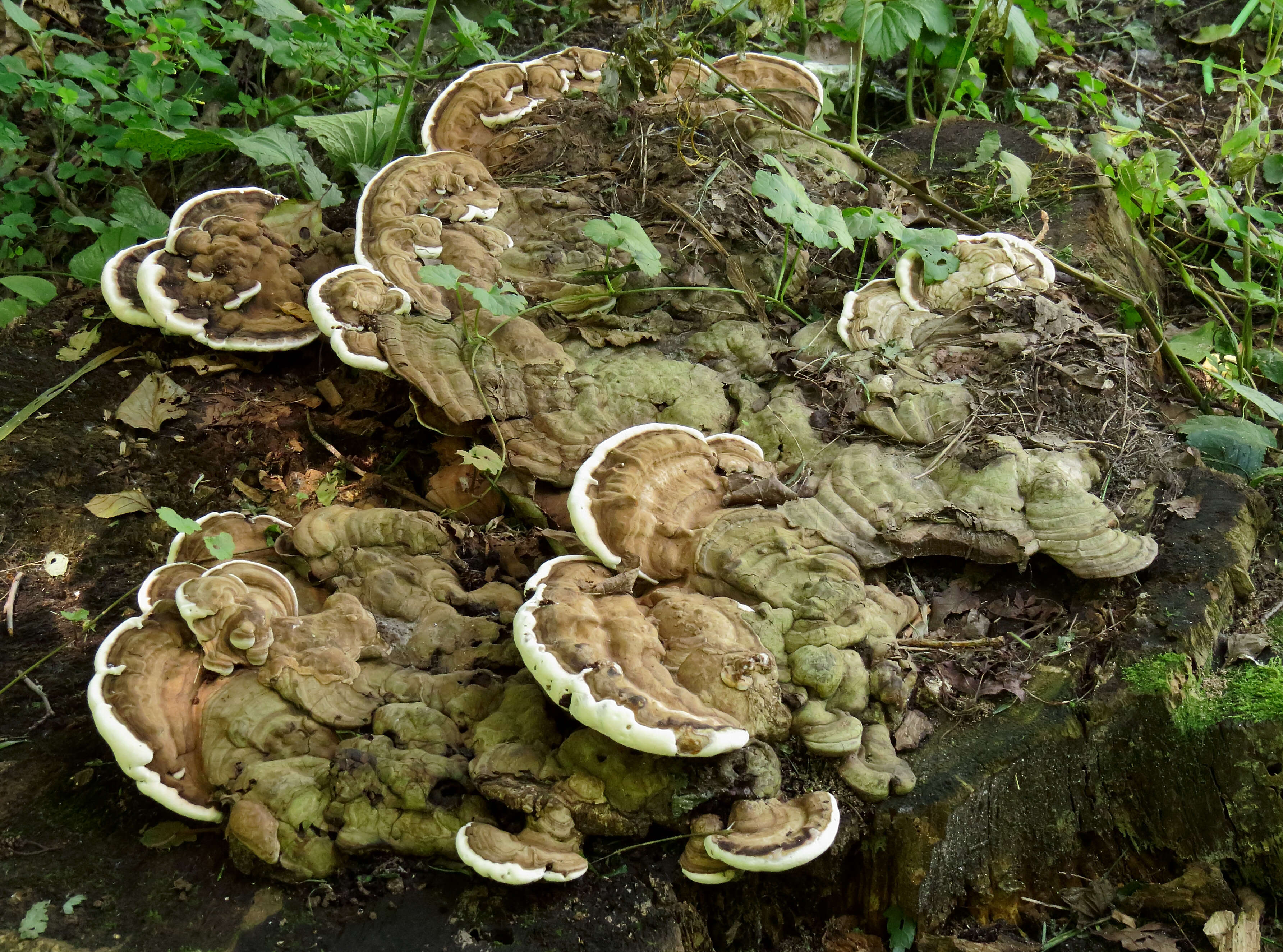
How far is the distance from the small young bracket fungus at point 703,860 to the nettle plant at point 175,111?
12.4 feet

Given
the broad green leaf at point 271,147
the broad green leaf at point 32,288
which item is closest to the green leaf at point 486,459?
the broad green leaf at point 271,147

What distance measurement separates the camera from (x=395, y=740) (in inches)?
110

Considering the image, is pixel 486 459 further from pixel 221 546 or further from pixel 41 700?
pixel 41 700

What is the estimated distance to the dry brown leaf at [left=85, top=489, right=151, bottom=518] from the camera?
3604 mm

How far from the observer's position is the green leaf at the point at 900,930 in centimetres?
278

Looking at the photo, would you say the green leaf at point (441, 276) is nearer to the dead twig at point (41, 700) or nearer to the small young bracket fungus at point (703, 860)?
the dead twig at point (41, 700)

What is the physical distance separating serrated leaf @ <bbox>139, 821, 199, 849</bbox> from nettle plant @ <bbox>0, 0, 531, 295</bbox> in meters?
2.93

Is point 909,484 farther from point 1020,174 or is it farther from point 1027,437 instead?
point 1020,174

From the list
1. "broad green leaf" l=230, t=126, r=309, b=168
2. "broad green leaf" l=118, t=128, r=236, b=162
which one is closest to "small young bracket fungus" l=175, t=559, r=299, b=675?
"broad green leaf" l=230, t=126, r=309, b=168

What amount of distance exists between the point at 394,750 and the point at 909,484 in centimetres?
208

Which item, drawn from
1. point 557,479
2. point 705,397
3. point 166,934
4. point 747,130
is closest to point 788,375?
point 705,397

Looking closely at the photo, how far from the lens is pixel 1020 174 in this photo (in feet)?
15.7

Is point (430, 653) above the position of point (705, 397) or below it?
below

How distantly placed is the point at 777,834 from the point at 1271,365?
366cm
